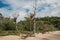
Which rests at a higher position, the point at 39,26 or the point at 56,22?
the point at 39,26

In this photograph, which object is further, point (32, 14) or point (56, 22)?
point (56, 22)

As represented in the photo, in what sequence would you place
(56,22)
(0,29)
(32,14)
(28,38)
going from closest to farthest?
(32,14) < (28,38) < (0,29) < (56,22)

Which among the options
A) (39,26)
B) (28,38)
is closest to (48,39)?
(28,38)

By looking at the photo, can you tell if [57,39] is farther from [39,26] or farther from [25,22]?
[25,22]

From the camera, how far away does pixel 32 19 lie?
27.9 ft

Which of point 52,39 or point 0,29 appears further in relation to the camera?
point 0,29

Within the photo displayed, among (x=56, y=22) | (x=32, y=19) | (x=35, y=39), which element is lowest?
(x=56, y=22)

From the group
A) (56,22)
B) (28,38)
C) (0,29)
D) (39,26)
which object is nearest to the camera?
(28,38)

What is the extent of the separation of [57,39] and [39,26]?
9340 millimetres

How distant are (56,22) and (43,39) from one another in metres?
22.1

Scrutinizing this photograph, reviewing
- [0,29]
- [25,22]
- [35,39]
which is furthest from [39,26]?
[35,39]

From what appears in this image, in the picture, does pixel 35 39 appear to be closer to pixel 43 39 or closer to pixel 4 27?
pixel 43 39

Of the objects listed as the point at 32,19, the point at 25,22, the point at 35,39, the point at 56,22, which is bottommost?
the point at 56,22

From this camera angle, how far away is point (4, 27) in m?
24.0
